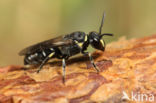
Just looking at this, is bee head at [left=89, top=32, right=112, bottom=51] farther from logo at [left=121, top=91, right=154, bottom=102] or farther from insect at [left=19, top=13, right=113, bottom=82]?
logo at [left=121, top=91, right=154, bottom=102]

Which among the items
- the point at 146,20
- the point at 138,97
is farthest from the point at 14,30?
the point at 138,97

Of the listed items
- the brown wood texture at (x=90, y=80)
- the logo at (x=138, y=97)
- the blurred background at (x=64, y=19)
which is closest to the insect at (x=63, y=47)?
the brown wood texture at (x=90, y=80)

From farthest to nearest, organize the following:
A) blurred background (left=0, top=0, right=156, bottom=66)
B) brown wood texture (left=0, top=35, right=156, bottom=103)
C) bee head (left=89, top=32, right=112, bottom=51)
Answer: blurred background (left=0, top=0, right=156, bottom=66)
bee head (left=89, top=32, right=112, bottom=51)
brown wood texture (left=0, top=35, right=156, bottom=103)

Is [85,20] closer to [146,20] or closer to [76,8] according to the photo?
[76,8]

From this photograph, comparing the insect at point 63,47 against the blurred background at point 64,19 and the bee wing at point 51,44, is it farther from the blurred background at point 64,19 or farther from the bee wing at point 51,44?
the blurred background at point 64,19

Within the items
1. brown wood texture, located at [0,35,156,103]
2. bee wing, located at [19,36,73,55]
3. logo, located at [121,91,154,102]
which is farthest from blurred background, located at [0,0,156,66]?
logo, located at [121,91,154,102]
